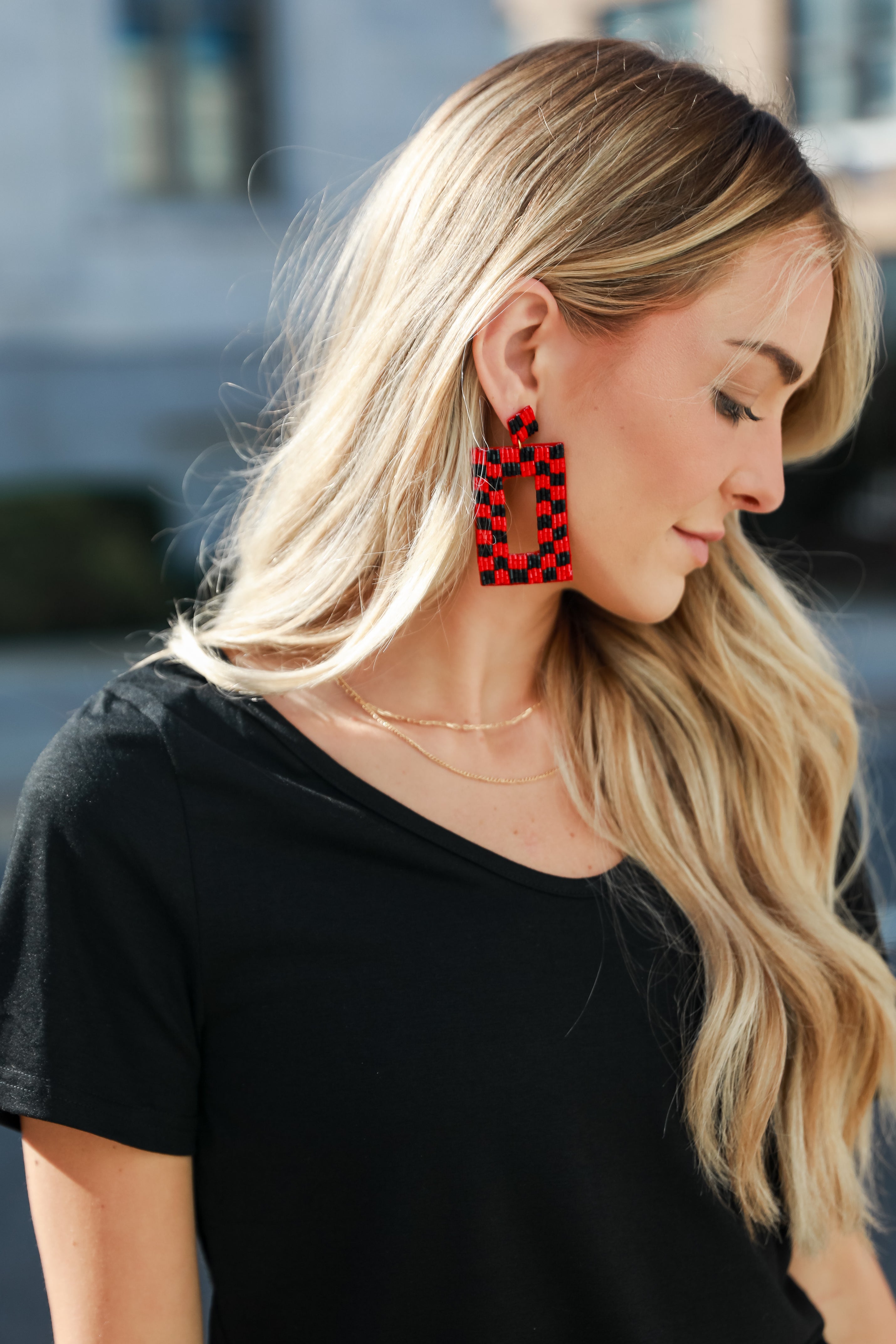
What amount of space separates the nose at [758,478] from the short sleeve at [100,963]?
794mm

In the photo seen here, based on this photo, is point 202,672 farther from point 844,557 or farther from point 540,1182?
point 844,557

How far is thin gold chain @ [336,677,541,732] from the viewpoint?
64.2 inches

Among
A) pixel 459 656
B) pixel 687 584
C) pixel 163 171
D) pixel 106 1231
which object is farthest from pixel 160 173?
pixel 106 1231

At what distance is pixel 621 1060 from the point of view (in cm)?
145

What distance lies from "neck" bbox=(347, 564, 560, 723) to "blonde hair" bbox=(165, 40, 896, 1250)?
0.23 ft

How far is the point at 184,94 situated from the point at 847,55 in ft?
24.9

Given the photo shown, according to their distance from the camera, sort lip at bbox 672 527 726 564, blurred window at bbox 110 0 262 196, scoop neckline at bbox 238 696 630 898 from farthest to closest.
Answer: blurred window at bbox 110 0 262 196 < lip at bbox 672 527 726 564 < scoop neckline at bbox 238 696 630 898

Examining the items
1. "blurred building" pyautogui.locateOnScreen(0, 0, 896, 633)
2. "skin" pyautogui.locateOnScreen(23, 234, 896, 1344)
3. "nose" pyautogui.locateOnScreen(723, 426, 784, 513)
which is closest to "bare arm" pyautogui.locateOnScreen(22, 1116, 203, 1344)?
"skin" pyautogui.locateOnScreen(23, 234, 896, 1344)

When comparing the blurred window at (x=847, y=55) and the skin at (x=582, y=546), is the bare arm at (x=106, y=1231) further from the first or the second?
the blurred window at (x=847, y=55)

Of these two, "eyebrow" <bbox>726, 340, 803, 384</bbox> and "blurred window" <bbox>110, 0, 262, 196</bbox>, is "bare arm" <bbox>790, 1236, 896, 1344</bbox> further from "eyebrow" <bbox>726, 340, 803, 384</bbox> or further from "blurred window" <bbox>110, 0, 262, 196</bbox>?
"blurred window" <bbox>110, 0, 262, 196</bbox>

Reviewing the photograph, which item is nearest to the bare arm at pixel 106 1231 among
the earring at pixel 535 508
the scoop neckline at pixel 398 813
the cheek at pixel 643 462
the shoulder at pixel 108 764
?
the shoulder at pixel 108 764

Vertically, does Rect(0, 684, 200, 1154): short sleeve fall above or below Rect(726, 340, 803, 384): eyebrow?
below

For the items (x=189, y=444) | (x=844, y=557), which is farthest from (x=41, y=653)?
(x=844, y=557)

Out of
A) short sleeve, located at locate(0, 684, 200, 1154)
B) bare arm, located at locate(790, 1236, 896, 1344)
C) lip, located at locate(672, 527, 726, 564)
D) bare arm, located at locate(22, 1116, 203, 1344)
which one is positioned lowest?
bare arm, located at locate(790, 1236, 896, 1344)
